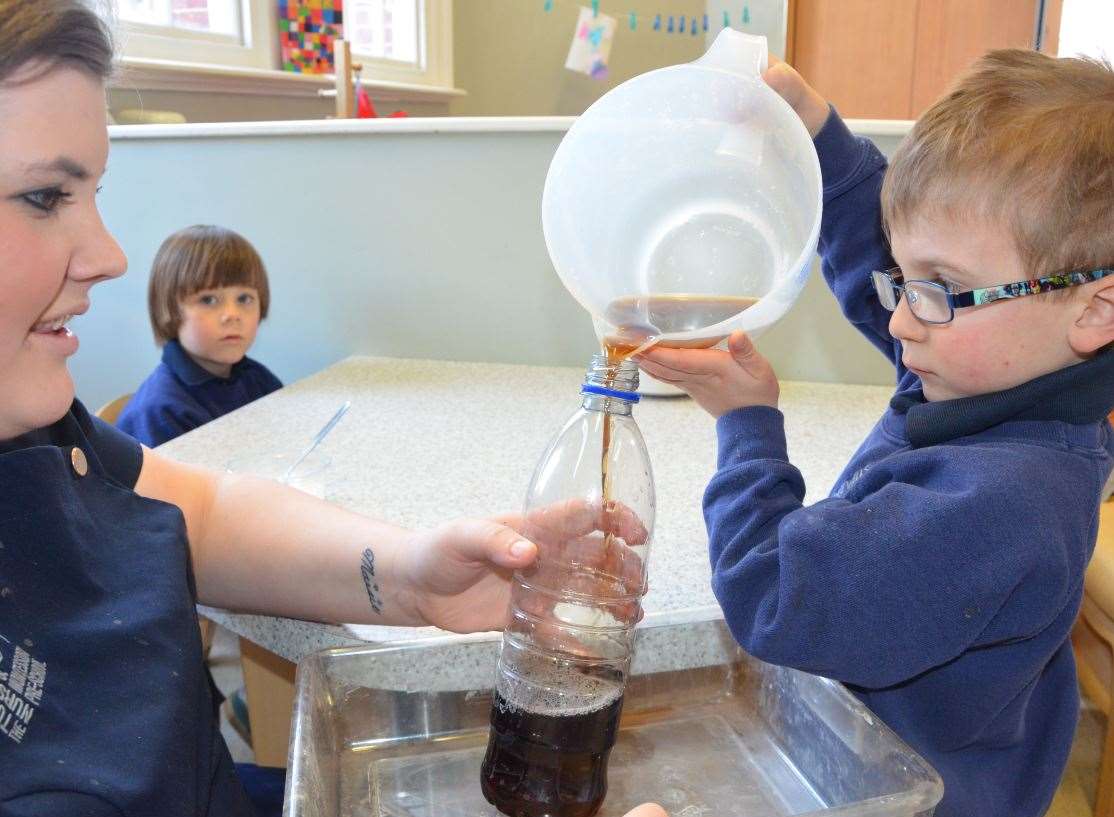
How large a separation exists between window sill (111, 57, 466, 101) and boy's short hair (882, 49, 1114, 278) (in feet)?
7.12

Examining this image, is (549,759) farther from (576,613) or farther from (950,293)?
(950,293)

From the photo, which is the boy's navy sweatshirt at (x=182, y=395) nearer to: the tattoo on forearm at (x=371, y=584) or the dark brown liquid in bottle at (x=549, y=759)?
the tattoo on forearm at (x=371, y=584)

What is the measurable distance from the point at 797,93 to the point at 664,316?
30 cm

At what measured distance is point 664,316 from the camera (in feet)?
2.42

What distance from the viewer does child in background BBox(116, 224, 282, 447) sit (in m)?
1.82

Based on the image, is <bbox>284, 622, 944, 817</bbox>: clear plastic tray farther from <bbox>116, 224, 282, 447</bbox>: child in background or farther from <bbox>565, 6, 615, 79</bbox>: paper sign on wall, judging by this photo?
<bbox>565, 6, 615, 79</bbox>: paper sign on wall

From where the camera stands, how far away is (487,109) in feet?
14.9

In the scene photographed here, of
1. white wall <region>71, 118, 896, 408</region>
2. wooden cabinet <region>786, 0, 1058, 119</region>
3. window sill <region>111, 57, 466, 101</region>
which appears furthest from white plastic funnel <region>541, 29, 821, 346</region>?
wooden cabinet <region>786, 0, 1058, 119</region>

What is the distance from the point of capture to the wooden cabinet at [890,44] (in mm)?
3016

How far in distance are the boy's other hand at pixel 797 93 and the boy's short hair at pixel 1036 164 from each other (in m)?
0.16

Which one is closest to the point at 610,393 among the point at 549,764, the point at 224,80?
the point at 549,764

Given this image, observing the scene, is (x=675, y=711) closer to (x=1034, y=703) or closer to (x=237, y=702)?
(x=1034, y=703)

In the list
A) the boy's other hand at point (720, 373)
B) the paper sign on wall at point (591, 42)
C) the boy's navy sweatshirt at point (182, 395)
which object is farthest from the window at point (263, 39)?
the boy's other hand at point (720, 373)

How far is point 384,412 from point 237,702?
601mm
